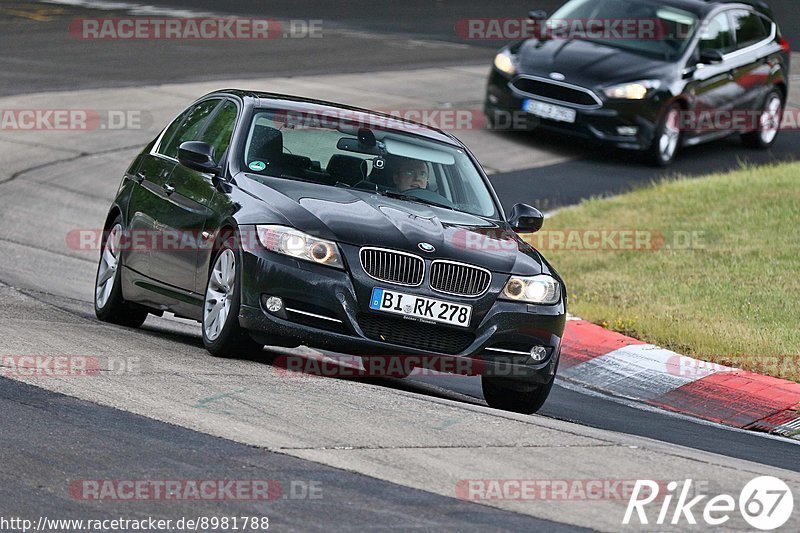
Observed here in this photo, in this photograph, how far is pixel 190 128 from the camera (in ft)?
34.4

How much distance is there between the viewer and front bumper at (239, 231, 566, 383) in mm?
8406

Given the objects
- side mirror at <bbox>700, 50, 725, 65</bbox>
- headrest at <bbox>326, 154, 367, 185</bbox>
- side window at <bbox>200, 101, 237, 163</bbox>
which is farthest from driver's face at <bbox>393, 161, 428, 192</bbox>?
side mirror at <bbox>700, 50, 725, 65</bbox>

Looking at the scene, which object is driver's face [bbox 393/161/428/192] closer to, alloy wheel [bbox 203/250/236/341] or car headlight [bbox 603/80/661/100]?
Result: alloy wheel [bbox 203/250/236/341]

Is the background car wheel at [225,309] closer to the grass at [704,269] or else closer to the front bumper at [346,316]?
the front bumper at [346,316]

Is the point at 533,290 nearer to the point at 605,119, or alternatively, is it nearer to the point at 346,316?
the point at 346,316

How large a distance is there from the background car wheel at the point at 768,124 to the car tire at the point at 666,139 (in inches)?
76.9

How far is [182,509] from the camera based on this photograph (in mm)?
5941

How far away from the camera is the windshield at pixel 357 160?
31.1ft

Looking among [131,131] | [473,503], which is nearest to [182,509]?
[473,503]

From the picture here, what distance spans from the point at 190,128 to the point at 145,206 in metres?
0.68

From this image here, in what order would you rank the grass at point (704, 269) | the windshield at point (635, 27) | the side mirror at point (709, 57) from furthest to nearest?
1. the windshield at point (635, 27)
2. the side mirror at point (709, 57)
3. the grass at point (704, 269)

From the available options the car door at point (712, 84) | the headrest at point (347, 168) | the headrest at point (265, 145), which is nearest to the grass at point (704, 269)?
the car door at point (712, 84)

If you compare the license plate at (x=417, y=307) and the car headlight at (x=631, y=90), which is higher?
the license plate at (x=417, y=307)

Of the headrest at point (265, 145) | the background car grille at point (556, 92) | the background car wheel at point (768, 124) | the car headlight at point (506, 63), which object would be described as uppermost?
the headrest at point (265, 145)
